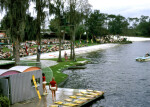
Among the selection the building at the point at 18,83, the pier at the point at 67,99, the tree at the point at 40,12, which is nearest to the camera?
the building at the point at 18,83

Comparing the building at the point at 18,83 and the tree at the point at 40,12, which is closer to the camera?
the building at the point at 18,83

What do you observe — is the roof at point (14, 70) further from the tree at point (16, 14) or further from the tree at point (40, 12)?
the tree at point (40, 12)

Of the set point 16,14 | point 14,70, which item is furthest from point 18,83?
point 16,14

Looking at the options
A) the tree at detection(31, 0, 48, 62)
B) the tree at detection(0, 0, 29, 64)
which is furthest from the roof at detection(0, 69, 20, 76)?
the tree at detection(31, 0, 48, 62)

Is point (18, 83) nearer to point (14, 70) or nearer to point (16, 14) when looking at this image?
point (14, 70)

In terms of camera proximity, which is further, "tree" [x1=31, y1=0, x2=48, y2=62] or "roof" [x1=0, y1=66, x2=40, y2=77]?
"tree" [x1=31, y1=0, x2=48, y2=62]

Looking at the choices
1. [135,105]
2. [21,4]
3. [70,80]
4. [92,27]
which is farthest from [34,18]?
[92,27]

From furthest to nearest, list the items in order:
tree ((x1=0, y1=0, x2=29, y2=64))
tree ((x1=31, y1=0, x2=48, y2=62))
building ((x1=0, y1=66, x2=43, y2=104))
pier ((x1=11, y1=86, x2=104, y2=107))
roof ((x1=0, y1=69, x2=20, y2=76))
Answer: tree ((x1=31, y1=0, x2=48, y2=62)), tree ((x1=0, y1=0, x2=29, y2=64)), pier ((x1=11, y1=86, x2=104, y2=107)), roof ((x1=0, y1=69, x2=20, y2=76)), building ((x1=0, y1=66, x2=43, y2=104))

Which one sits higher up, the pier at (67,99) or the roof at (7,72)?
the roof at (7,72)

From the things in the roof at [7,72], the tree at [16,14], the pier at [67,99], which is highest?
the tree at [16,14]

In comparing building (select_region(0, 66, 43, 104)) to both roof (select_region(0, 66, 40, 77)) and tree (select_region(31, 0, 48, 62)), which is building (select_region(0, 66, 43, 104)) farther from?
tree (select_region(31, 0, 48, 62))

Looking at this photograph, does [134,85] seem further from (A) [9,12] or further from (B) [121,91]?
(A) [9,12]

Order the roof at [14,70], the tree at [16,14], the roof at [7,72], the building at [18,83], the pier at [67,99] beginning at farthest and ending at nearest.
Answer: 1. the tree at [16,14]
2. the pier at [67,99]
3. the roof at [14,70]
4. the roof at [7,72]
5. the building at [18,83]

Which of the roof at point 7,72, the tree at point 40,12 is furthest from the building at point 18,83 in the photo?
the tree at point 40,12
